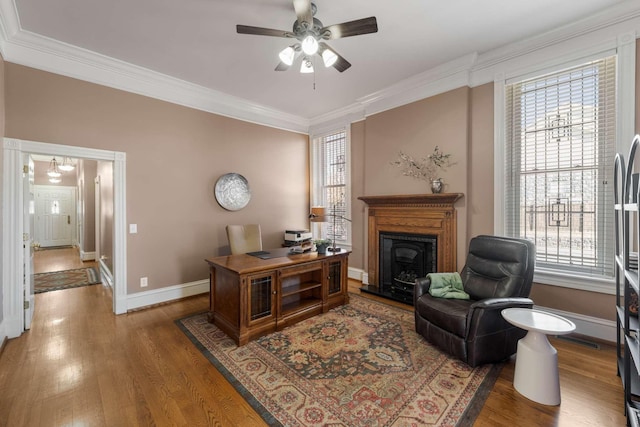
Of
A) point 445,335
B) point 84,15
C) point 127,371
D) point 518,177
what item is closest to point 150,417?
point 127,371

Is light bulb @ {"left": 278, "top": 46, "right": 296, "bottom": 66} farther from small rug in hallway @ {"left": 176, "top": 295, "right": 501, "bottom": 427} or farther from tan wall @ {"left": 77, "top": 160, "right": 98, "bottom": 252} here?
tan wall @ {"left": 77, "top": 160, "right": 98, "bottom": 252}

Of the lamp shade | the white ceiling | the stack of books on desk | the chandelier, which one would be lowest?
the stack of books on desk

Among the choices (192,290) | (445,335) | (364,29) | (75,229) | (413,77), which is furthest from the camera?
(75,229)

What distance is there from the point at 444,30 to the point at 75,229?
11.6 m

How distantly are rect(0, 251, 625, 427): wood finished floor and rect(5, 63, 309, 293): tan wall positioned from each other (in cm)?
100

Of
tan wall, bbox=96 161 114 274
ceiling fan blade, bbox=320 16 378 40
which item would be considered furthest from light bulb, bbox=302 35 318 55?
tan wall, bbox=96 161 114 274

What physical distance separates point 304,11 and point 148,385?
3.19 metres

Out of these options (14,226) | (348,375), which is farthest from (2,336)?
(348,375)

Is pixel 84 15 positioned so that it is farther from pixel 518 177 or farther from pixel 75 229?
pixel 75 229

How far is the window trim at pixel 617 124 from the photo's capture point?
2.49 m

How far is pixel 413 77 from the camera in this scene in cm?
382

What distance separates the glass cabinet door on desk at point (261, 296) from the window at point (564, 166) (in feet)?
9.40

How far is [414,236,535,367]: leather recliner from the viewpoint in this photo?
2252mm

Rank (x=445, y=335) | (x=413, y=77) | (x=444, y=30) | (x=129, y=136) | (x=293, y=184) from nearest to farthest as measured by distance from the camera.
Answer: (x=445, y=335) → (x=444, y=30) → (x=129, y=136) → (x=413, y=77) → (x=293, y=184)
